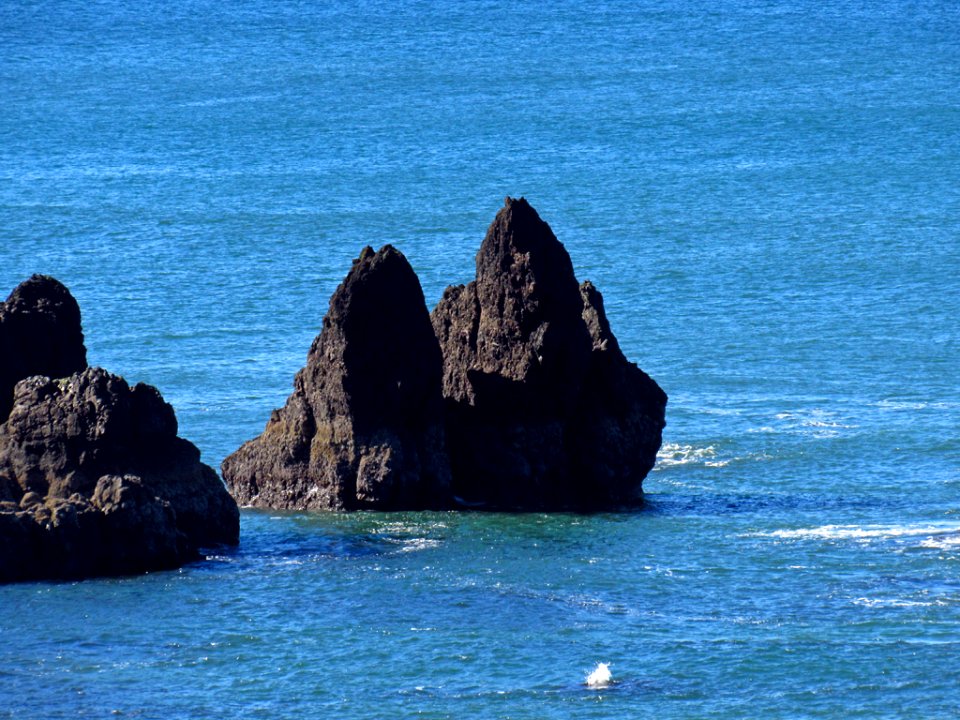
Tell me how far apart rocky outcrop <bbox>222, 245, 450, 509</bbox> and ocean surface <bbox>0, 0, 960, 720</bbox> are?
5.88 ft

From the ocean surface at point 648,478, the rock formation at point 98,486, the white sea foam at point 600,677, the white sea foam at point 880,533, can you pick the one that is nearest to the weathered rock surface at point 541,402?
the ocean surface at point 648,478

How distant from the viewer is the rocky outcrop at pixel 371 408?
8019 cm

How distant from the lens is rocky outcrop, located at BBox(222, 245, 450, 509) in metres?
80.2

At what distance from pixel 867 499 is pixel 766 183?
98.1 metres

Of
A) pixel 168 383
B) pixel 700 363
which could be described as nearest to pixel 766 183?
pixel 700 363

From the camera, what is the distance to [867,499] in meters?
85.2

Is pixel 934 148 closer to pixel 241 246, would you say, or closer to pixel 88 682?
pixel 241 246

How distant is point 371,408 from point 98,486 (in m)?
12.5

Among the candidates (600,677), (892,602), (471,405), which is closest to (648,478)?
(471,405)

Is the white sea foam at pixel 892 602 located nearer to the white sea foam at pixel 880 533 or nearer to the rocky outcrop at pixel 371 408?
the white sea foam at pixel 880 533

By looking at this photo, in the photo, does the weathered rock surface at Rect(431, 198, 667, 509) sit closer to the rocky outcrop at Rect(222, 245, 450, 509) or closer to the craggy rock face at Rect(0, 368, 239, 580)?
the rocky outcrop at Rect(222, 245, 450, 509)

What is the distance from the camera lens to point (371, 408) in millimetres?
80500

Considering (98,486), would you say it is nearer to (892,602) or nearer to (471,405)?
(471,405)

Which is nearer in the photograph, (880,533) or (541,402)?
(880,533)
